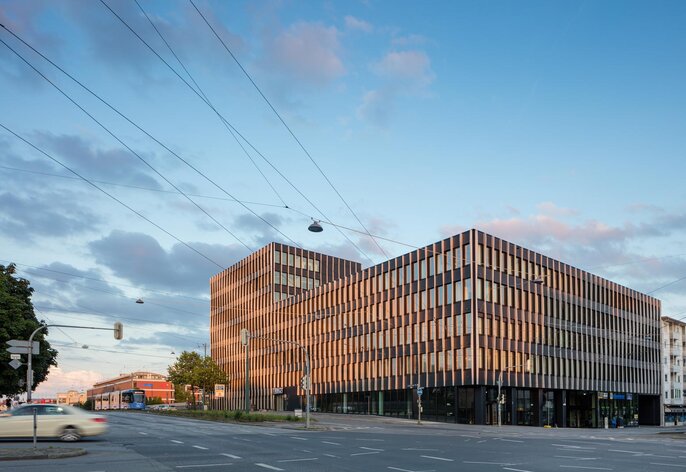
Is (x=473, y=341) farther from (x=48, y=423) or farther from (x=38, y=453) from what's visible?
(x=38, y=453)

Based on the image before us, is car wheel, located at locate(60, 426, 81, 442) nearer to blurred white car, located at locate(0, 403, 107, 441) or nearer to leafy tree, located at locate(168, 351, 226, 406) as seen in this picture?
blurred white car, located at locate(0, 403, 107, 441)

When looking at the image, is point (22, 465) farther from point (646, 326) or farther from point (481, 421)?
point (646, 326)

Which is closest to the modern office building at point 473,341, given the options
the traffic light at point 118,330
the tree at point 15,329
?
the tree at point 15,329

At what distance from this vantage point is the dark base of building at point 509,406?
6794 cm

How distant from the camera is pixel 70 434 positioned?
27703 mm

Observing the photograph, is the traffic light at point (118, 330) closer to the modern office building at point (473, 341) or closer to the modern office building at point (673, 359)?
the modern office building at point (473, 341)

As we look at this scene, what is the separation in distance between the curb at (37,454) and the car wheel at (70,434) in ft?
19.1

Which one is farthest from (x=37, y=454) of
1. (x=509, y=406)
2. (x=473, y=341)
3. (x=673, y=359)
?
(x=673, y=359)

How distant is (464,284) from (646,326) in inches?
1741

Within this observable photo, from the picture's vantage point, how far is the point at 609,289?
295 ft

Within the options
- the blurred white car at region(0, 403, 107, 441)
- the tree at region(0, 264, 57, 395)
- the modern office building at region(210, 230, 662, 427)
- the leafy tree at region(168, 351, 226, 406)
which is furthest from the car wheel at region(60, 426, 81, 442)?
the leafy tree at region(168, 351, 226, 406)

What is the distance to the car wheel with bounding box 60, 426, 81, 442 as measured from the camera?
90.5 ft

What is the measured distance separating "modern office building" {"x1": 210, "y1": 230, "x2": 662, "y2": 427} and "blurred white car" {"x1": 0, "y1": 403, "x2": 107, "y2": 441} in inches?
1514

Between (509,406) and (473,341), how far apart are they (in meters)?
9.31
